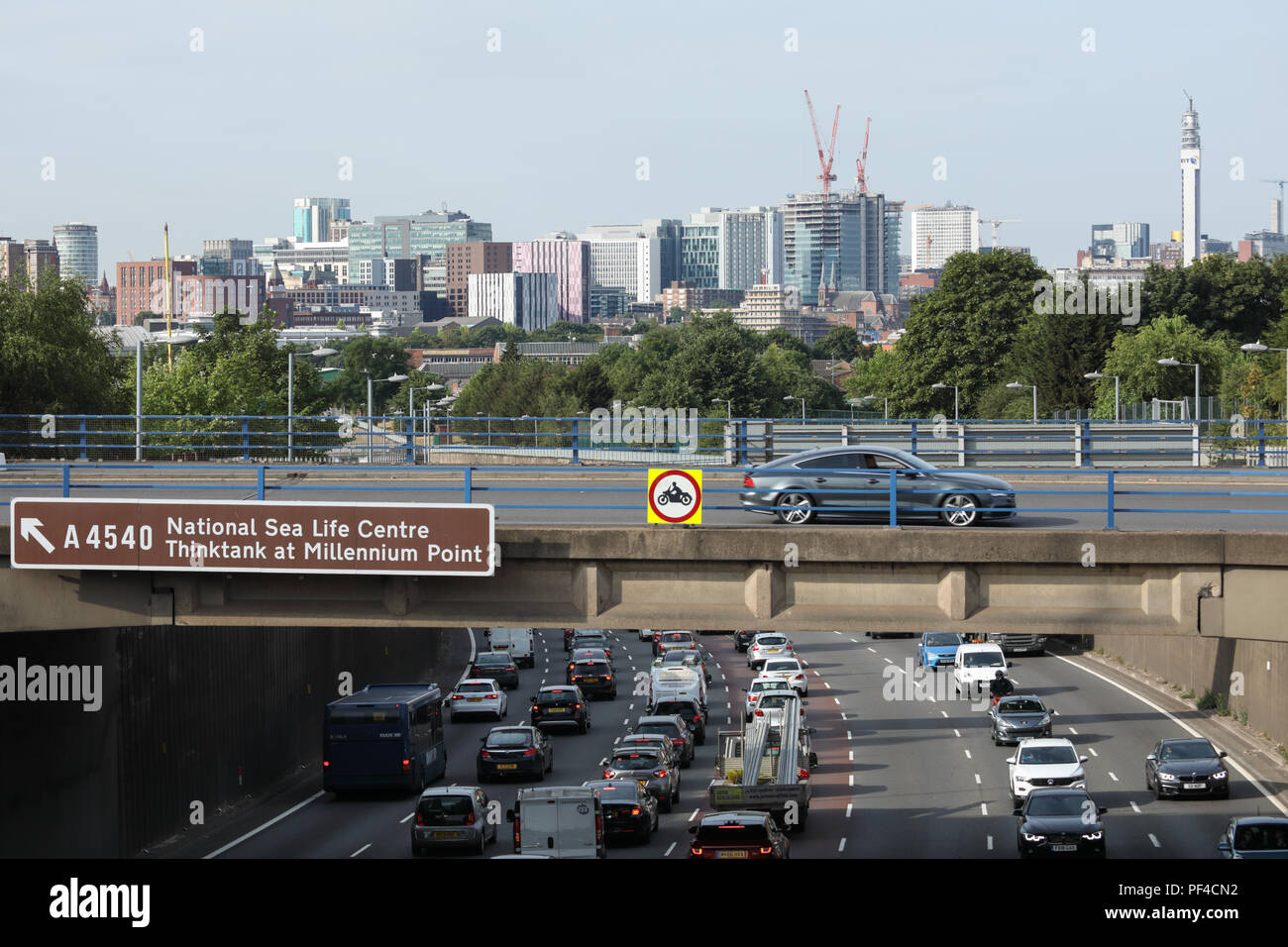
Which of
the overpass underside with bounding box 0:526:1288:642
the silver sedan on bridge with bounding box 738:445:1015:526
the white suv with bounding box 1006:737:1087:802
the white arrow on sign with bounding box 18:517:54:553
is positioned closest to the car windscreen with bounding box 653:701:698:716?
the white suv with bounding box 1006:737:1087:802

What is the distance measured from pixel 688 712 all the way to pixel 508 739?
960 centimetres

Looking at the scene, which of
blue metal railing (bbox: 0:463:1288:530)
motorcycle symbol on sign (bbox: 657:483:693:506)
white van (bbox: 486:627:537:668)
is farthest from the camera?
white van (bbox: 486:627:537:668)

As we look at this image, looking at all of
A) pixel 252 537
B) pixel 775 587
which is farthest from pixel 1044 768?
pixel 252 537

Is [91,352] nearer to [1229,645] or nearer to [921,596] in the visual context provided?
[1229,645]

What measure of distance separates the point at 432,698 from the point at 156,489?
1371cm

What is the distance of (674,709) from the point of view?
46.7 m

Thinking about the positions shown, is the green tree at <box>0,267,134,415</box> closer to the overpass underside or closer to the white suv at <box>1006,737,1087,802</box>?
the white suv at <box>1006,737,1087,802</box>

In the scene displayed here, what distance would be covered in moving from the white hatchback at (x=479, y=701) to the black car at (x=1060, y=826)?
908 inches

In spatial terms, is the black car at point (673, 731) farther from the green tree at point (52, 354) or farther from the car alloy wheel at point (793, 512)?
→ the green tree at point (52, 354)

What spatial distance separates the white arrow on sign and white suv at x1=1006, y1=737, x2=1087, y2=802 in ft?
72.4

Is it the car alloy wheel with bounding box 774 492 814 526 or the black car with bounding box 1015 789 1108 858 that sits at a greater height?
the car alloy wheel with bounding box 774 492 814 526

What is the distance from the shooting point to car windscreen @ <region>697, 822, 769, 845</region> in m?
26.6
